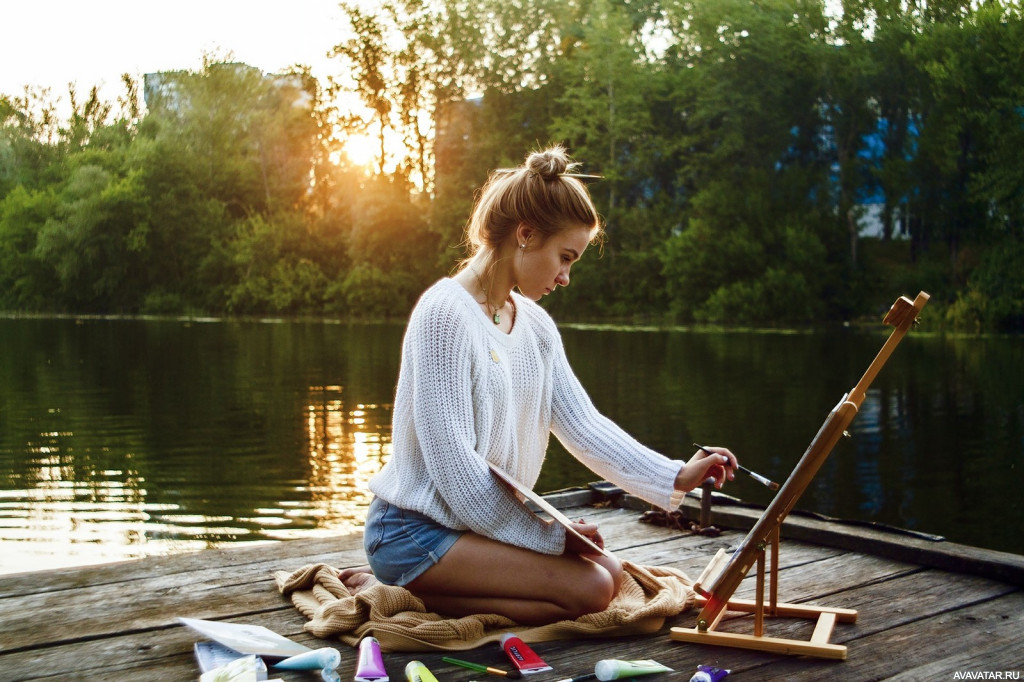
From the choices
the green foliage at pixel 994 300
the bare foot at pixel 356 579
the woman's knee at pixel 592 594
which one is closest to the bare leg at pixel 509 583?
the woman's knee at pixel 592 594

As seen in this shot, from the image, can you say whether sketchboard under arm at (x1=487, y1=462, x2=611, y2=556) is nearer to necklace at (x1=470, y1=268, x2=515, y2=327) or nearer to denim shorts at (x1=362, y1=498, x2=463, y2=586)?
denim shorts at (x1=362, y1=498, x2=463, y2=586)

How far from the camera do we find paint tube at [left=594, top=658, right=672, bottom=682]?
87.0 inches

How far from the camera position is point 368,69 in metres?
33.8

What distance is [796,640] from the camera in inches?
97.3

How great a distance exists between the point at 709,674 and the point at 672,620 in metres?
0.45

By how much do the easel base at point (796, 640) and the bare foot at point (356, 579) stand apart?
2.70ft

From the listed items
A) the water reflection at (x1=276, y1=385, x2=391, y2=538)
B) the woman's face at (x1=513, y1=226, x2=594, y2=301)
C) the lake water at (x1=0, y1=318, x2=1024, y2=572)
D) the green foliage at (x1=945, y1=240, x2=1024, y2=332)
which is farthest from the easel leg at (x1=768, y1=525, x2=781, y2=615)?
the green foliage at (x1=945, y1=240, x2=1024, y2=332)

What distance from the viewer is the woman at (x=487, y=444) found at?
252 centimetres

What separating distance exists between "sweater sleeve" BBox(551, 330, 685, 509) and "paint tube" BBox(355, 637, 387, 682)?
78cm

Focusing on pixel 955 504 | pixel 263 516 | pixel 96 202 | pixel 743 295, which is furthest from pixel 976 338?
pixel 96 202

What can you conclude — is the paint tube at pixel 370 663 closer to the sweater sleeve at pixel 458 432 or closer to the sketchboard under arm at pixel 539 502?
the sweater sleeve at pixel 458 432

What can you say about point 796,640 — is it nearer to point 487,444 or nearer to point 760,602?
point 760,602

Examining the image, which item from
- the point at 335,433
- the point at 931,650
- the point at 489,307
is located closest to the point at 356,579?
the point at 489,307

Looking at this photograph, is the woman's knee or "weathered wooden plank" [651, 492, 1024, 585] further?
"weathered wooden plank" [651, 492, 1024, 585]
